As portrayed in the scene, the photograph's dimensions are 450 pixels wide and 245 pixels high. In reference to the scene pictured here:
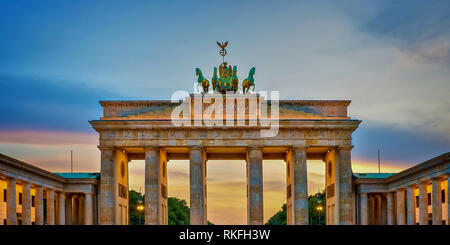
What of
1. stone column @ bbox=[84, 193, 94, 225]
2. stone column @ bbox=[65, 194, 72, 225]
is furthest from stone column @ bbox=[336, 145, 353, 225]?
stone column @ bbox=[65, 194, 72, 225]

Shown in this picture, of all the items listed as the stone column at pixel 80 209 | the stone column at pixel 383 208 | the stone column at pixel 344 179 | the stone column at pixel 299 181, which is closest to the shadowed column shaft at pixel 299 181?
the stone column at pixel 299 181

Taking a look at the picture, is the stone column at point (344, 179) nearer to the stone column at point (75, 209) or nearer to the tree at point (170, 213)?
the stone column at point (75, 209)

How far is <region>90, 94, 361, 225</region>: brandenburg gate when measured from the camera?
6112cm

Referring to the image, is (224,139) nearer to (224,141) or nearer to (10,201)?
(224,141)

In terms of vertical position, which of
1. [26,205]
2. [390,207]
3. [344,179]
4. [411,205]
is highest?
[344,179]

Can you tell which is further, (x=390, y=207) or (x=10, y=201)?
(x=390, y=207)

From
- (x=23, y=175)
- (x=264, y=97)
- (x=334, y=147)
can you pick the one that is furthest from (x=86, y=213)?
(x=334, y=147)

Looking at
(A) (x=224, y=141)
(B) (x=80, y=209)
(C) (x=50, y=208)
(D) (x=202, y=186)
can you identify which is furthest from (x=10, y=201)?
(A) (x=224, y=141)

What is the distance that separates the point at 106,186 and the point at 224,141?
1309 cm

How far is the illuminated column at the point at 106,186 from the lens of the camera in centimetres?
6088

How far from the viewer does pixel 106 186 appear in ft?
201

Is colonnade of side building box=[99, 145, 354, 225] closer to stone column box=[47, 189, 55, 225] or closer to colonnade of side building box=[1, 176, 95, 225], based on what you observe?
colonnade of side building box=[1, 176, 95, 225]
